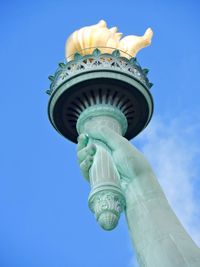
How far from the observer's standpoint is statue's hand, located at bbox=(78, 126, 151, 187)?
1455 cm

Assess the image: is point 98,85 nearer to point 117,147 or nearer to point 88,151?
point 88,151

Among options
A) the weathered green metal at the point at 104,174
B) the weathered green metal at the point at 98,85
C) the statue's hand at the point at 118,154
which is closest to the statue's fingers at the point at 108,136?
the statue's hand at the point at 118,154

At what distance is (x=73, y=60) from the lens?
61.3 feet

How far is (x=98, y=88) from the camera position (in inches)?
723

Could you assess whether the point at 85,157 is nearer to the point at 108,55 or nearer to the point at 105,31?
the point at 108,55

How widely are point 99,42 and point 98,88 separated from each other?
2.08m

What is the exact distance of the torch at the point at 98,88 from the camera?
1806 cm

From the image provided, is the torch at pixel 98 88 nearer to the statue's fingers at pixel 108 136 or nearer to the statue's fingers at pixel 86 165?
the statue's fingers at pixel 108 136

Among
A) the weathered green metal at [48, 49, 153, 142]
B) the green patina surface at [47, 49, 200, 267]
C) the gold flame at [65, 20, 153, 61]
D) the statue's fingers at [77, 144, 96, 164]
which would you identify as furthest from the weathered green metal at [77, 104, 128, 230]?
the gold flame at [65, 20, 153, 61]

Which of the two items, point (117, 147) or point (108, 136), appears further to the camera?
point (108, 136)

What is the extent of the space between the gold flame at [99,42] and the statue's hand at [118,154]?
12.3 ft

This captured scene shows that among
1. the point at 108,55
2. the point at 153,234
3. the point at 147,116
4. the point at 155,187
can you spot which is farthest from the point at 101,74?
the point at 153,234

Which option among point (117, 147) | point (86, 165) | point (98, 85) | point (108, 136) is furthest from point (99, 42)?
point (117, 147)

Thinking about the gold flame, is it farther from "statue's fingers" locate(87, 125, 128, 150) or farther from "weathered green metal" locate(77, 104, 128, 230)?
"statue's fingers" locate(87, 125, 128, 150)
